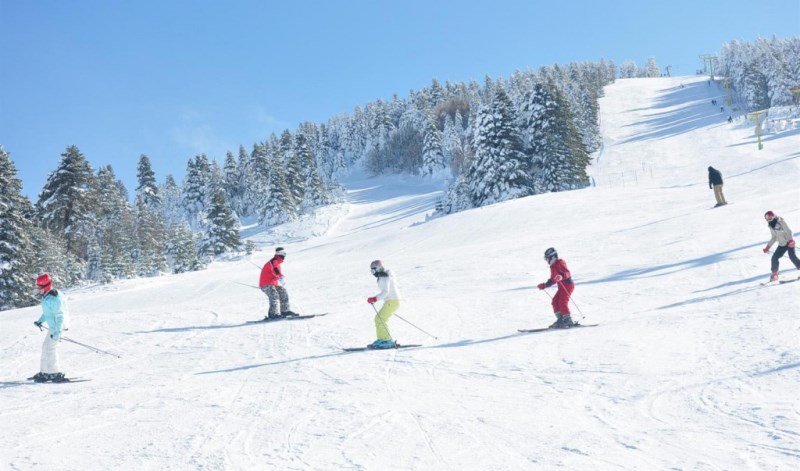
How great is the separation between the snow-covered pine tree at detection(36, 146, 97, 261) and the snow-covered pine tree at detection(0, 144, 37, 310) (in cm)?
1060

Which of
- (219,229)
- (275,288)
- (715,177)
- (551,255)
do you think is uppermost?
(219,229)

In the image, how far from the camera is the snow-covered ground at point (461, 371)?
4.95 meters

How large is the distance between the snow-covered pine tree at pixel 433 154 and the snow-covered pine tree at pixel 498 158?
4813cm

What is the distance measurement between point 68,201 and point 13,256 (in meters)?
13.4

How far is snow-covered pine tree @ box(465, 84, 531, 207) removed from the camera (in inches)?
1658

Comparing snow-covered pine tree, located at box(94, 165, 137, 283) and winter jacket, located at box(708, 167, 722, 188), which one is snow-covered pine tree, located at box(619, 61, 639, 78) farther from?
winter jacket, located at box(708, 167, 722, 188)

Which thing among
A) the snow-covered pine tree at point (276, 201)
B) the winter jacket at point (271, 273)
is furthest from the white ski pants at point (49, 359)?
the snow-covered pine tree at point (276, 201)

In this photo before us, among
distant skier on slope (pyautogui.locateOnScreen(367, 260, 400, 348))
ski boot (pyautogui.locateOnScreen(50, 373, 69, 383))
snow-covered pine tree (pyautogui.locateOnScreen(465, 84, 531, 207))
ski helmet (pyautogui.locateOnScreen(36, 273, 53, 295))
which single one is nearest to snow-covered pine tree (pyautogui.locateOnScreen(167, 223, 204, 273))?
snow-covered pine tree (pyautogui.locateOnScreen(465, 84, 531, 207))

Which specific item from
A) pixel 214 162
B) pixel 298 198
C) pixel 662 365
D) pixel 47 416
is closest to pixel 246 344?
pixel 47 416

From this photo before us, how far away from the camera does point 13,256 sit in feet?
96.0

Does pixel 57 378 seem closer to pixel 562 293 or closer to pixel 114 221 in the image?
pixel 562 293

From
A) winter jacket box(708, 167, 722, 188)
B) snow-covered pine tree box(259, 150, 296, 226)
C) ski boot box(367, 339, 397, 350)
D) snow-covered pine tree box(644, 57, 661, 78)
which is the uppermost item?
snow-covered pine tree box(644, 57, 661, 78)

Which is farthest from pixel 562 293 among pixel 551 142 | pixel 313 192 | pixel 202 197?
pixel 202 197

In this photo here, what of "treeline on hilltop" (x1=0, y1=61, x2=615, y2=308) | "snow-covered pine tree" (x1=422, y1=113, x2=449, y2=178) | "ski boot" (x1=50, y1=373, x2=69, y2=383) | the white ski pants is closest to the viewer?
"ski boot" (x1=50, y1=373, x2=69, y2=383)
